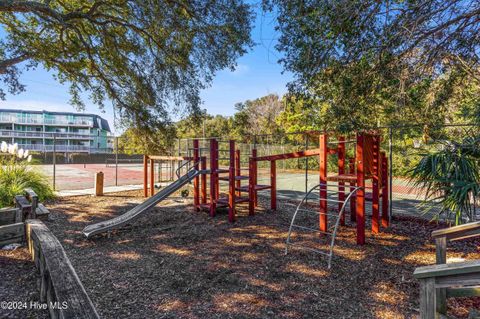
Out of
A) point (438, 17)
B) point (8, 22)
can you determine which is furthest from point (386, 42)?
point (8, 22)

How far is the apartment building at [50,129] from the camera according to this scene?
45531mm

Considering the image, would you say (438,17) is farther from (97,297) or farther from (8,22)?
(8,22)

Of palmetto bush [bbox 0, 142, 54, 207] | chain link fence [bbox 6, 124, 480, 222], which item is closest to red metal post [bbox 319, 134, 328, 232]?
chain link fence [bbox 6, 124, 480, 222]

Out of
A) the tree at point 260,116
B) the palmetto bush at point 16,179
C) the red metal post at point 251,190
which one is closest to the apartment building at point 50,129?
the tree at point 260,116

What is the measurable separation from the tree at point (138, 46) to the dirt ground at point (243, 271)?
3604mm

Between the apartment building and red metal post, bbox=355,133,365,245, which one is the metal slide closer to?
red metal post, bbox=355,133,365,245

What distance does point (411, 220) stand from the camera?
599 centimetres

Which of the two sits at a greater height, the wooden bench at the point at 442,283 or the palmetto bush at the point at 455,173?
the palmetto bush at the point at 455,173

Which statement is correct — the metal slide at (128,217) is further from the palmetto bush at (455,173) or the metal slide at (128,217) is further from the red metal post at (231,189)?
the palmetto bush at (455,173)

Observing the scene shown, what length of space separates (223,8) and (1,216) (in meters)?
5.77

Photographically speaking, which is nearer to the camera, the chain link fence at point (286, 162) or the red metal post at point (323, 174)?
the red metal post at point (323, 174)

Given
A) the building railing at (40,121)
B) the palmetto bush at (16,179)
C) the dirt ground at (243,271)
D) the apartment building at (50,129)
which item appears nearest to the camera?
the dirt ground at (243,271)

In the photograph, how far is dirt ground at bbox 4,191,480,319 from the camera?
2.62 m

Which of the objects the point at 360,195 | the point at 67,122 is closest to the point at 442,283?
the point at 360,195
